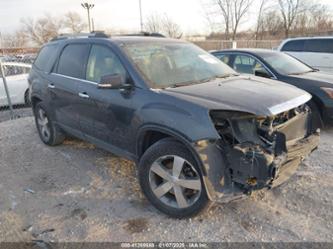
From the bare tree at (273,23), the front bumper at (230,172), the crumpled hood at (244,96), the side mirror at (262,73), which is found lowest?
the front bumper at (230,172)

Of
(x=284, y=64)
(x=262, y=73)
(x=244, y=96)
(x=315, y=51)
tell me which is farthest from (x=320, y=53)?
(x=244, y=96)

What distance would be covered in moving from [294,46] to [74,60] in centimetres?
813

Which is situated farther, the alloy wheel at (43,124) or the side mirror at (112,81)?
the alloy wheel at (43,124)

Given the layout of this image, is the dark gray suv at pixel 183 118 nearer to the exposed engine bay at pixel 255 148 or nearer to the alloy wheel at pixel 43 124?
the exposed engine bay at pixel 255 148

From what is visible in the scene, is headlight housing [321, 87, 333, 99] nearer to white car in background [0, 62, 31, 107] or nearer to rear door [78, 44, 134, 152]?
rear door [78, 44, 134, 152]

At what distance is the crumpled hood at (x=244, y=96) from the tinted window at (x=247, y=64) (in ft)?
10.4

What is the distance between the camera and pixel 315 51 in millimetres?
9930

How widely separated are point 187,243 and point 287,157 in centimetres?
122

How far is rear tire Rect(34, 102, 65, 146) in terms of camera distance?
5.21 metres

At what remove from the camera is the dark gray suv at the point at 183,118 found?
278cm

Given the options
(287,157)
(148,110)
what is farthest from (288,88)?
(148,110)

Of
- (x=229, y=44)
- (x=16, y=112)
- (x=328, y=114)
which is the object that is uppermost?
(x=229, y=44)

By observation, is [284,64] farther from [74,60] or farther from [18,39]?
[18,39]

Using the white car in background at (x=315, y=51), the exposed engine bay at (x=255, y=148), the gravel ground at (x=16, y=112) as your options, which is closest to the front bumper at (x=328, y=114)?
the exposed engine bay at (x=255, y=148)
